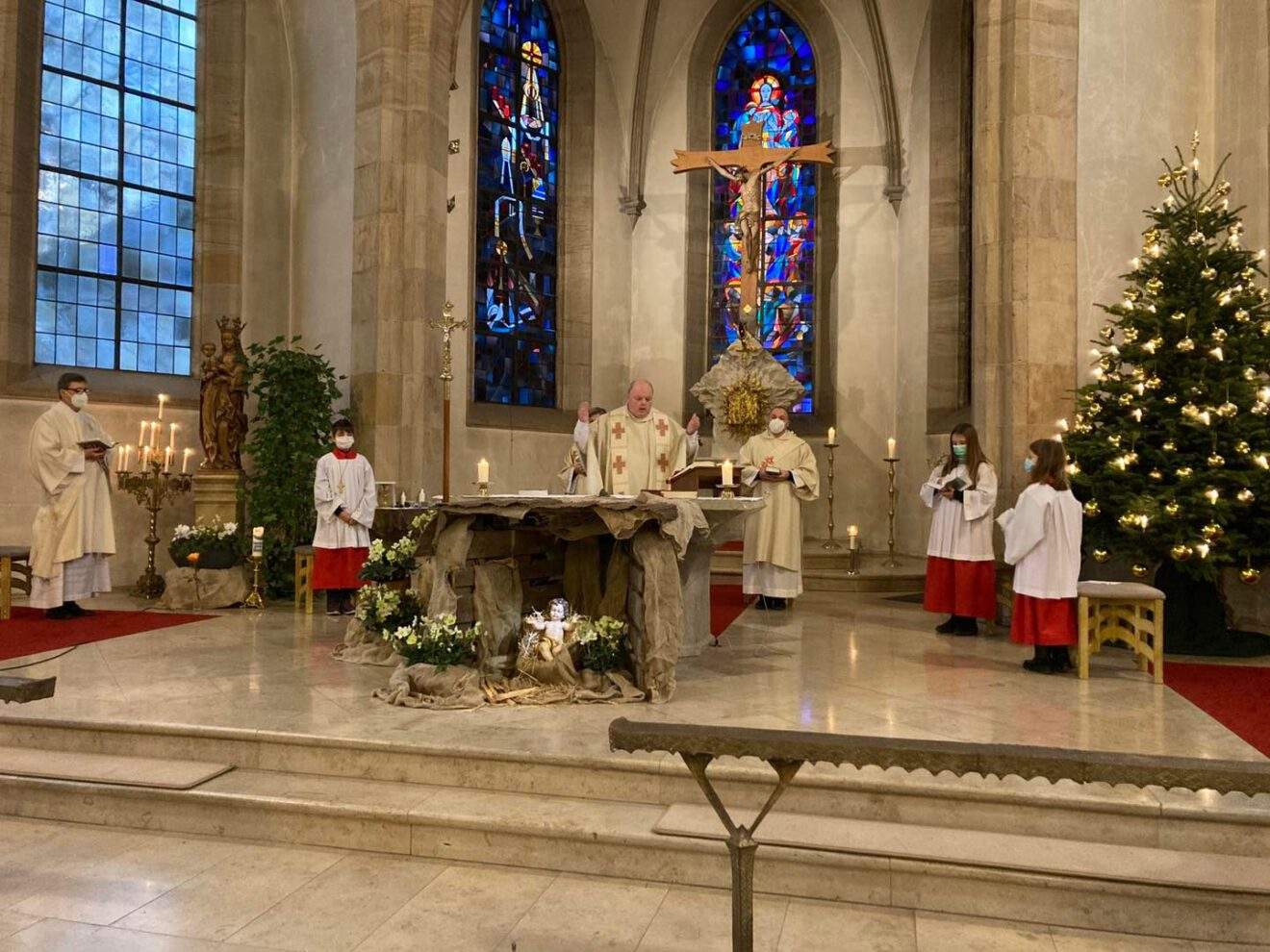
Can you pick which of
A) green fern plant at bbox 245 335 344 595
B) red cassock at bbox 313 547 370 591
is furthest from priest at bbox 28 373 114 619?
red cassock at bbox 313 547 370 591

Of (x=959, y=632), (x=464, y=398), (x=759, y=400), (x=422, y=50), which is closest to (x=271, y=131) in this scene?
(x=422, y=50)

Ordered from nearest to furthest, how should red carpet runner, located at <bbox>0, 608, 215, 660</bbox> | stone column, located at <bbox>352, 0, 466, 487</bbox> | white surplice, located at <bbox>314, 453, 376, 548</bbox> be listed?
red carpet runner, located at <bbox>0, 608, 215, 660</bbox>, white surplice, located at <bbox>314, 453, 376, 548</bbox>, stone column, located at <bbox>352, 0, 466, 487</bbox>

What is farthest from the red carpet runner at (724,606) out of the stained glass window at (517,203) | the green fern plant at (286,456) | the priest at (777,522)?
the stained glass window at (517,203)

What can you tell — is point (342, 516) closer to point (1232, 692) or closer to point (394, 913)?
point (394, 913)

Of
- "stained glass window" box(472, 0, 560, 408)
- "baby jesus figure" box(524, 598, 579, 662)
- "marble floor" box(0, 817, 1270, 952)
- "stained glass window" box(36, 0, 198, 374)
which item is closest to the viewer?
"marble floor" box(0, 817, 1270, 952)

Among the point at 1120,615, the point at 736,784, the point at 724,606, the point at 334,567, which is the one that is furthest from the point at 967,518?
the point at 334,567

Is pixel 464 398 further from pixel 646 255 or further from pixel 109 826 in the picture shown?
pixel 109 826

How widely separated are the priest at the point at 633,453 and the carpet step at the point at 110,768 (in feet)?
10.3

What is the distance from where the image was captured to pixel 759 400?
46.8 ft

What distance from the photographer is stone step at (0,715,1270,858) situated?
3998 millimetres

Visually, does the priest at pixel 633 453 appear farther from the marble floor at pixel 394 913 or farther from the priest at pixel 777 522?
the marble floor at pixel 394 913

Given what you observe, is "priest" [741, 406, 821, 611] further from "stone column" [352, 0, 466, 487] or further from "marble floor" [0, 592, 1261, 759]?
"stone column" [352, 0, 466, 487]

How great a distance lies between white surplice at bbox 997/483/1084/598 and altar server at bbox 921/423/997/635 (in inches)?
56.4

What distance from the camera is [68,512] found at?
8.85m
